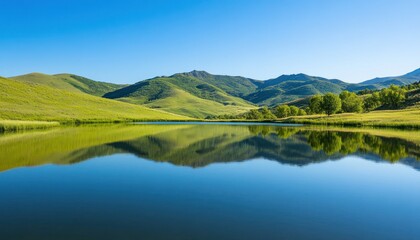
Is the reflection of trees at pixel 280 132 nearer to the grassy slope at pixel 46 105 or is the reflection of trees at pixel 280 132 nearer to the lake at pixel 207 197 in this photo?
the lake at pixel 207 197

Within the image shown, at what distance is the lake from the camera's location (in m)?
13.7

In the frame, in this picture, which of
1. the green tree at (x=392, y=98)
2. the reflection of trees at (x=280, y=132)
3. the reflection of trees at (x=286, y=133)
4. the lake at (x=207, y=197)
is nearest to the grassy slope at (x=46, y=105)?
the reflection of trees at (x=280, y=132)

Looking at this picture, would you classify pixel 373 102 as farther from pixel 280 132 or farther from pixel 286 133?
pixel 286 133

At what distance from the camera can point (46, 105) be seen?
132 m

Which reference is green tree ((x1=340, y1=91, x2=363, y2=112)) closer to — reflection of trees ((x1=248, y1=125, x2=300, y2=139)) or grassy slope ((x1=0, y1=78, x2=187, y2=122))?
reflection of trees ((x1=248, y1=125, x2=300, y2=139))

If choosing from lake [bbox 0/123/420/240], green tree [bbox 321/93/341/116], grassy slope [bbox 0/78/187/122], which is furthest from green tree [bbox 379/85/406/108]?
lake [bbox 0/123/420/240]

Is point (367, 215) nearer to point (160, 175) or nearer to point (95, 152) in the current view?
point (160, 175)

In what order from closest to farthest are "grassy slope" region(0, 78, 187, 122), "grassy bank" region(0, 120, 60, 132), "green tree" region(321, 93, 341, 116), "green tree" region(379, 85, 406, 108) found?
1. "grassy bank" region(0, 120, 60, 132)
2. "grassy slope" region(0, 78, 187, 122)
3. "green tree" region(321, 93, 341, 116)
4. "green tree" region(379, 85, 406, 108)

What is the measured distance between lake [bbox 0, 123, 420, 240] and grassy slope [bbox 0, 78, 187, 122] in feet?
268

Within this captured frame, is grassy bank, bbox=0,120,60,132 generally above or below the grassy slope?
below

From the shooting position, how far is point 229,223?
14484 millimetres

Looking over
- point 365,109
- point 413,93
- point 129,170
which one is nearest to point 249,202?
point 129,170

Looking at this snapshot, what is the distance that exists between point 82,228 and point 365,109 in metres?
173

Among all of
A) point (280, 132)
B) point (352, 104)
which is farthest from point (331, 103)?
point (280, 132)
